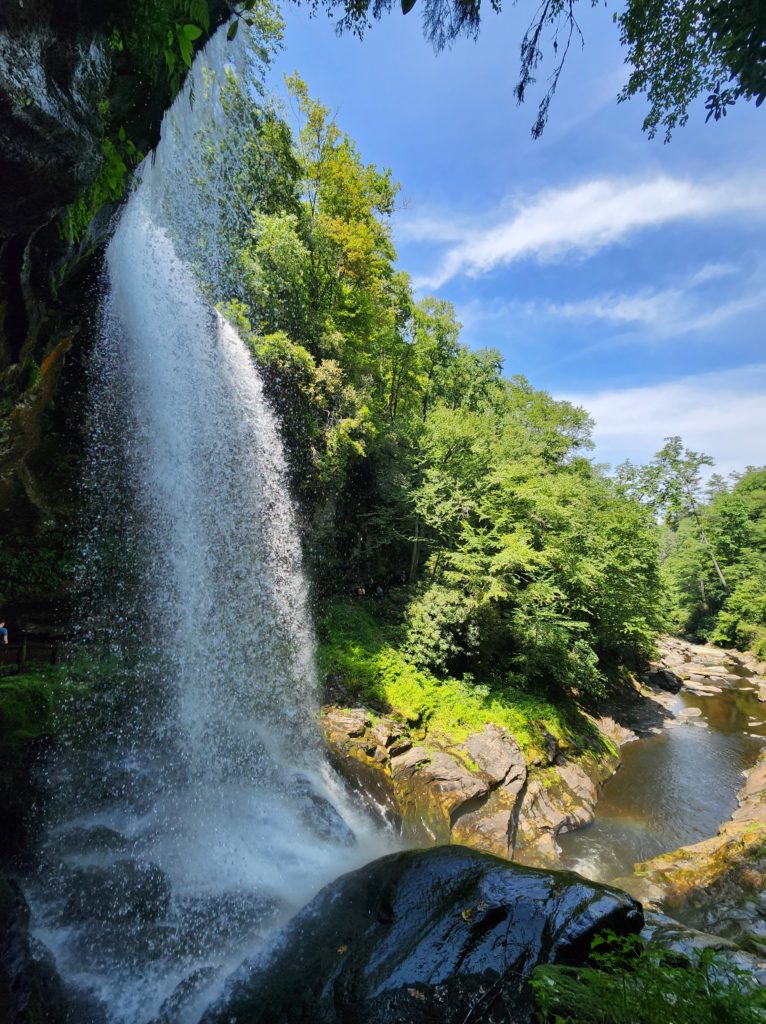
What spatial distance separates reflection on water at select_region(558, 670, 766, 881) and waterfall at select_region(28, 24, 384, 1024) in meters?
4.48

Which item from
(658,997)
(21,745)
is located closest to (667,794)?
(658,997)

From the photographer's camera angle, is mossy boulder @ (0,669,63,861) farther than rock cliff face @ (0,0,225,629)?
Yes

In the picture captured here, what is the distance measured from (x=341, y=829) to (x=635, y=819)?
265 inches

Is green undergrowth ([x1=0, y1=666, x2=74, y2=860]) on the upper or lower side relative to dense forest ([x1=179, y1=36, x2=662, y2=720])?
lower

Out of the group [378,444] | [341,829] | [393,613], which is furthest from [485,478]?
[341,829]

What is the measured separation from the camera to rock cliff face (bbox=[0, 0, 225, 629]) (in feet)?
10.4

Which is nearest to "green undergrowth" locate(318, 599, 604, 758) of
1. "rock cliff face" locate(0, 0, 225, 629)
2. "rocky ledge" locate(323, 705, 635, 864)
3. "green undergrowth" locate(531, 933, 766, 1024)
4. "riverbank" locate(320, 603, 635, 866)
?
"riverbank" locate(320, 603, 635, 866)

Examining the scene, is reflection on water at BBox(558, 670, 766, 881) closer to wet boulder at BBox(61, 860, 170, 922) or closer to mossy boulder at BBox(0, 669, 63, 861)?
wet boulder at BBox(61, 860, 170, 922)

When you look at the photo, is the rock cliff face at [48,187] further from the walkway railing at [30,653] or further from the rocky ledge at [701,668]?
the rocky ledge at [701,668]

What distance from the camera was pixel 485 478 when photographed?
14125 millimetres

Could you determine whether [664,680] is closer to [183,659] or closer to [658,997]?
[183,659]

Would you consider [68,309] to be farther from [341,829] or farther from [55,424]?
[341,829]

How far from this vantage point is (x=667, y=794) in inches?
421

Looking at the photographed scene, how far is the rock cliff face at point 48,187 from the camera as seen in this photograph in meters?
3.18
